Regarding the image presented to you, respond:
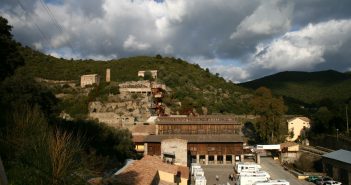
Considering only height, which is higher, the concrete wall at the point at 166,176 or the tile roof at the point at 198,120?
the tile roof at the point at 198,120

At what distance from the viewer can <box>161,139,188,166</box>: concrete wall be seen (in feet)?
144

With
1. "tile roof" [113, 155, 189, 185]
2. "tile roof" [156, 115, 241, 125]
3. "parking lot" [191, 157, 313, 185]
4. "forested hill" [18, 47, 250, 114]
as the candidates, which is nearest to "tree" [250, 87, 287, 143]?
"parking lot" [191, 157, 313, 185]

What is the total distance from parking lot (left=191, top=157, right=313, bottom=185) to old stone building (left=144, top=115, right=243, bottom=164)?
233 cm

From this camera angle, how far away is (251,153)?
54438 mm

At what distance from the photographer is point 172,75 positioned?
324 ft

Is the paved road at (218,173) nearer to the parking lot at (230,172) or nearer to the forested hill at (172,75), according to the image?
the parking lot at (230,172)

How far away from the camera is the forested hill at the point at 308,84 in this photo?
361ft

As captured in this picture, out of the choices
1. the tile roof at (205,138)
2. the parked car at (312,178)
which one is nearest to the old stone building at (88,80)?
the tile roof at (205,138)

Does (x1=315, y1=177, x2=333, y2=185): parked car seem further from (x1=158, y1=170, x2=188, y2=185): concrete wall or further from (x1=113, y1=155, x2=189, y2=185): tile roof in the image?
(x1=158, y1=170, x2=188, y2=185): concrete wall

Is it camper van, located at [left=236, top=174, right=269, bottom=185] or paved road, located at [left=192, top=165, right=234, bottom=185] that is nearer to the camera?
camper van, located at [left=236, top=174, right=269, bottom=185]

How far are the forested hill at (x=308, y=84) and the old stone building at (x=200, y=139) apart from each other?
55.3 metres

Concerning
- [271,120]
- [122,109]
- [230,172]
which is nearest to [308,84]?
[271,120]

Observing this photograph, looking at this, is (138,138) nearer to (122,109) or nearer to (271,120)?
(122,109)

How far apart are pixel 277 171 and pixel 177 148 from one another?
12.0m
